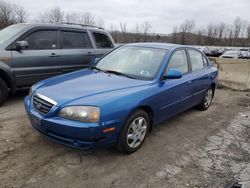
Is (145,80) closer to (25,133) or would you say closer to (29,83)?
(25,133)

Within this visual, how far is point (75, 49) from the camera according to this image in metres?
6.09

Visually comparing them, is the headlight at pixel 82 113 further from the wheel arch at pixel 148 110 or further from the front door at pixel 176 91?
the front door at pixel 176 91

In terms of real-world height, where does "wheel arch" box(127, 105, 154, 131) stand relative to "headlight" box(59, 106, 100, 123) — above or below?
below

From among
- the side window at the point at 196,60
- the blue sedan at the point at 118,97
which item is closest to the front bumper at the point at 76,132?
the blue sedan at the point at 118,97

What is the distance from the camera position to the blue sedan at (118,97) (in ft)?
9.12

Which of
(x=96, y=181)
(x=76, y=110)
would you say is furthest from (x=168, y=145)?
(x=76, y=110)

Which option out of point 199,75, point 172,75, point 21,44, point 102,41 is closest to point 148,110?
point 172,75

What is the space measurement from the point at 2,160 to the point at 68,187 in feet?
3.56

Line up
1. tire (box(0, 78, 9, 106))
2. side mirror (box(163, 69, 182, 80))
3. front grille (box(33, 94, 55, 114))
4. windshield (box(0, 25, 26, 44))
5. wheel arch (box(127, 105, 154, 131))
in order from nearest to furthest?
1. front grille (box(33, 94, 55, 114))
2. wheel arch (box(127, 105, 154, 131))
3. side mirror (box(163, 69, 182, 80))
4. tire (box(0, 78, 9, 106))
5. windshield (box(0, 25, 26, 44))

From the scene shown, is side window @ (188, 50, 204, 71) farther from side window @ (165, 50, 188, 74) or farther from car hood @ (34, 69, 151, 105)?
car hood @ (34, 69, 151, 105)

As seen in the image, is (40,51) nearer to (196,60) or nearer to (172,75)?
(172,75)

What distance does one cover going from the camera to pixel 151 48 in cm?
424

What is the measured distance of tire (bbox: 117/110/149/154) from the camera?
3.11 m

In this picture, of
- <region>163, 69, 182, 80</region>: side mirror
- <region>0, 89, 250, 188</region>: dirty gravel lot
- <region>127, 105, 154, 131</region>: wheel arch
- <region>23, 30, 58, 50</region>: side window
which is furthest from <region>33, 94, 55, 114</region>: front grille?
<region>23, 30, 58, 50</region>: side window
